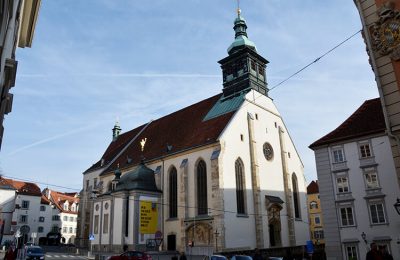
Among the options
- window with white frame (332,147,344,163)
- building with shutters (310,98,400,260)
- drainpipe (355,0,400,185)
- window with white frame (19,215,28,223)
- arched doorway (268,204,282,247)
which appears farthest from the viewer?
window with white frame (19,215,28,223)

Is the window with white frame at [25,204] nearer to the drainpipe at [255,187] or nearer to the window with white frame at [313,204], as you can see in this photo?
the drainpipe at [255,187]

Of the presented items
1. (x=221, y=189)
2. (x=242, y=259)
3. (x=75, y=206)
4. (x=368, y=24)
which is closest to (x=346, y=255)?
(x=242, y=259)

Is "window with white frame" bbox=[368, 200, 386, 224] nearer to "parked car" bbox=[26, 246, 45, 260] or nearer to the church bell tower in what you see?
the church bell tower

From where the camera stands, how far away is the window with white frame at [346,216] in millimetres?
21533

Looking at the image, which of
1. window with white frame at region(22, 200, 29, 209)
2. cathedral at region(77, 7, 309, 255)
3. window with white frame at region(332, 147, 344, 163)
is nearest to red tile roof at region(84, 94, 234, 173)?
cathedral at region(77, 7, 309, 255)

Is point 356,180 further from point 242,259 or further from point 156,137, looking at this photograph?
point 156,137

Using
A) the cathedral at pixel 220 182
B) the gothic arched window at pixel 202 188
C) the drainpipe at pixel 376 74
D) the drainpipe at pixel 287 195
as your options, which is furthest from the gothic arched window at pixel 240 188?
the drainpipe at pixel 376 74

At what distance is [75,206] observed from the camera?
235 ft

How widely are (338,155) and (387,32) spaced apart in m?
14.3

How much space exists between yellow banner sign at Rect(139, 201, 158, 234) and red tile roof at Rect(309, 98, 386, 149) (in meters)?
15.8

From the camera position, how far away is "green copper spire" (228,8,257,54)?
37469 mm

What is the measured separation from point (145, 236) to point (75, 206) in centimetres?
4543

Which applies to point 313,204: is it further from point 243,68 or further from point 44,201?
point 44,201

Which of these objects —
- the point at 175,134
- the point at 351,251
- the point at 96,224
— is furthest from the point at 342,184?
the point at 96,224
